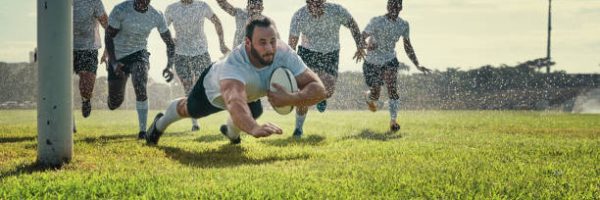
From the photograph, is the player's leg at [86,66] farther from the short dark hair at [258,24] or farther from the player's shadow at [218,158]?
the short dark hair at [258,24]

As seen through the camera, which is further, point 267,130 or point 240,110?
point 240,110

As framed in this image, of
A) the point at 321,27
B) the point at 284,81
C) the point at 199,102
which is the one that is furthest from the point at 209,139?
the point at 284,81

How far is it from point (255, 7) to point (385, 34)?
7.30 feet

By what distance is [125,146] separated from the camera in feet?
26.9

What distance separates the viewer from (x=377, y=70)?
1226 centimetres

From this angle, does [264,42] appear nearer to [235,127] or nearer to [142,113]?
[235,127]

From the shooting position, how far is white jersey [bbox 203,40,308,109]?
20.7ft

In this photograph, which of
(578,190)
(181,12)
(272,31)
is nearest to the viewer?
(578,190)

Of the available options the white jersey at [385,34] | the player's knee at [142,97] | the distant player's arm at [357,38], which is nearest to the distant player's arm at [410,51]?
the white jersey at [385,34]

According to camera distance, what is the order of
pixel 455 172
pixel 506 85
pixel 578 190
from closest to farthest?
pixel 578 190 → pixel 455 172 → pixel 506 85

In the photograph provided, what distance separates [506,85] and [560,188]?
127 ft

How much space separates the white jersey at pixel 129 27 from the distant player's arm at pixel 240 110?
168 inches

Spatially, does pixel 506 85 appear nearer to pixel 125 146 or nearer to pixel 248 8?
pixel 248 8

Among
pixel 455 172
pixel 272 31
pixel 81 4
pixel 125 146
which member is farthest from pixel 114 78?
pixel 455 172
